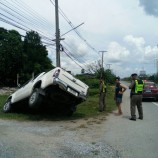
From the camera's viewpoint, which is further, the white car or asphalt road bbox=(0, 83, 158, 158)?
the white car

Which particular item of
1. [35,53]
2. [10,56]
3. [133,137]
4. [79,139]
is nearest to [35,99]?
[79,139]

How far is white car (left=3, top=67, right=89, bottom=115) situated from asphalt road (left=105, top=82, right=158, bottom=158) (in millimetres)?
1664

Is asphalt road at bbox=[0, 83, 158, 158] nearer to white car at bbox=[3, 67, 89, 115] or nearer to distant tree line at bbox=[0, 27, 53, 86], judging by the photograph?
white car at bbox=[3, 67, 89, 115]

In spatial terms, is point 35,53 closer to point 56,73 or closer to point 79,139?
point 56,73

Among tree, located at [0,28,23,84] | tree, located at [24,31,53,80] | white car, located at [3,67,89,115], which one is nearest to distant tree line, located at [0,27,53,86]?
tree, located at [0,28,23,84]

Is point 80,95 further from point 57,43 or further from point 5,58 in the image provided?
point 5,58

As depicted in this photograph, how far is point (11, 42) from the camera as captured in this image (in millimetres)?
55375

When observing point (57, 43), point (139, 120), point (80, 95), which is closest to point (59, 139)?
point (80, 95)

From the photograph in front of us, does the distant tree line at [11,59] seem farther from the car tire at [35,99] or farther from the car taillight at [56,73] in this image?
the car taillight at [56,73]

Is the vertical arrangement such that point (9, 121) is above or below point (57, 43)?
below

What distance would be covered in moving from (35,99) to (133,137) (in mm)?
4965

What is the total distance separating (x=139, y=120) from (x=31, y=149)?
23.1 ft

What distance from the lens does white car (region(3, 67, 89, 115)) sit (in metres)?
13.4

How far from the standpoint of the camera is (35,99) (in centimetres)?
1406
